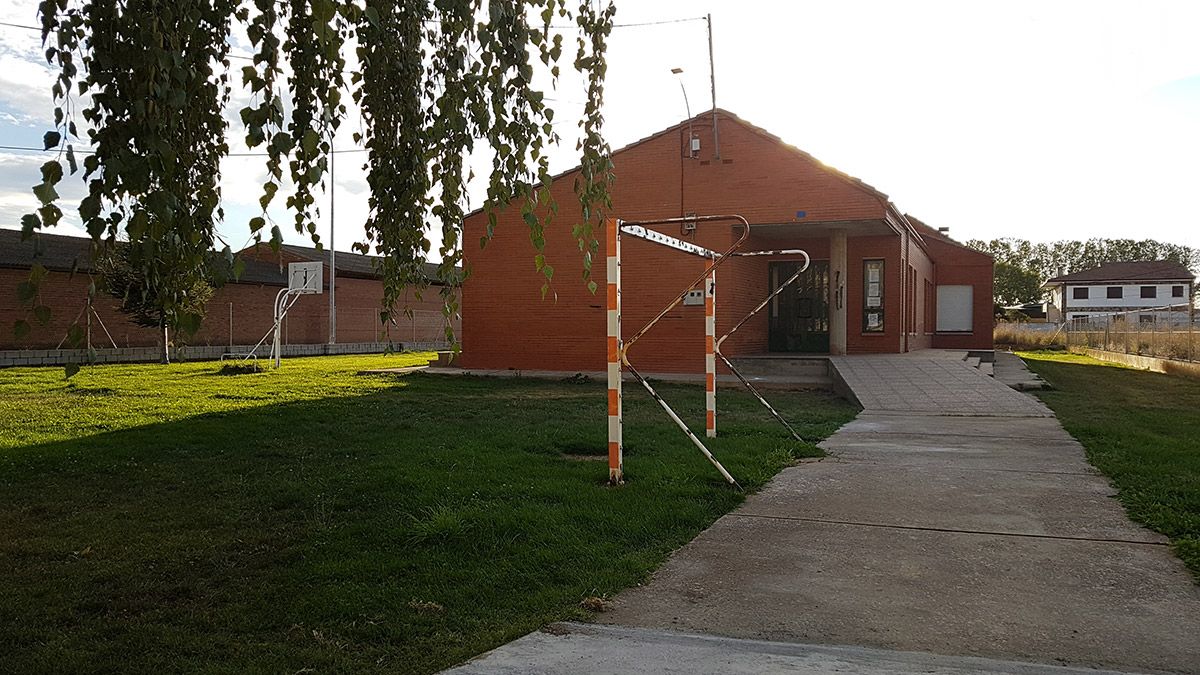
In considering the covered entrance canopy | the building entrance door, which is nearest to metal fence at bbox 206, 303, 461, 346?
the building entrance door

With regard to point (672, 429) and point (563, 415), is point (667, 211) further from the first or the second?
point (672, 429)

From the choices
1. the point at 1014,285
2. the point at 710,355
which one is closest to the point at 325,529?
the point at 710,355

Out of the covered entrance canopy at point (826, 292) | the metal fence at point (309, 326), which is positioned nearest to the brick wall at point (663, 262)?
the covered entrance canopy at point (826, 292)

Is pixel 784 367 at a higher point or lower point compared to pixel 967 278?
lower

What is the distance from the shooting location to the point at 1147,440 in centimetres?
840

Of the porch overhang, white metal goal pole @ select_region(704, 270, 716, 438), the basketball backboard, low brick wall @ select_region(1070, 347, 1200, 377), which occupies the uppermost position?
the porch overhang

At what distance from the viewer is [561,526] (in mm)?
4840

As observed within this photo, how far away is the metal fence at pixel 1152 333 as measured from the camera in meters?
20.2

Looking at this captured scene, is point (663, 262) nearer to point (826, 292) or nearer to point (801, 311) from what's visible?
point (801, 311)

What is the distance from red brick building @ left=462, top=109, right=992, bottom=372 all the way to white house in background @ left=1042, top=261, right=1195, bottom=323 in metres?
59.9

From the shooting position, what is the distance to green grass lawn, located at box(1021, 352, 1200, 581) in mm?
5168

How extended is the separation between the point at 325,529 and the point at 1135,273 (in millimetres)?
82712

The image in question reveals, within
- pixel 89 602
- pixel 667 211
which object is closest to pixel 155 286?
pixel 89 602

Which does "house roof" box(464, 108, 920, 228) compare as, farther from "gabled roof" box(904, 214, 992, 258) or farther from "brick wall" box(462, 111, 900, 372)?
"gabled roof" box(904, 214, 992, 258)
